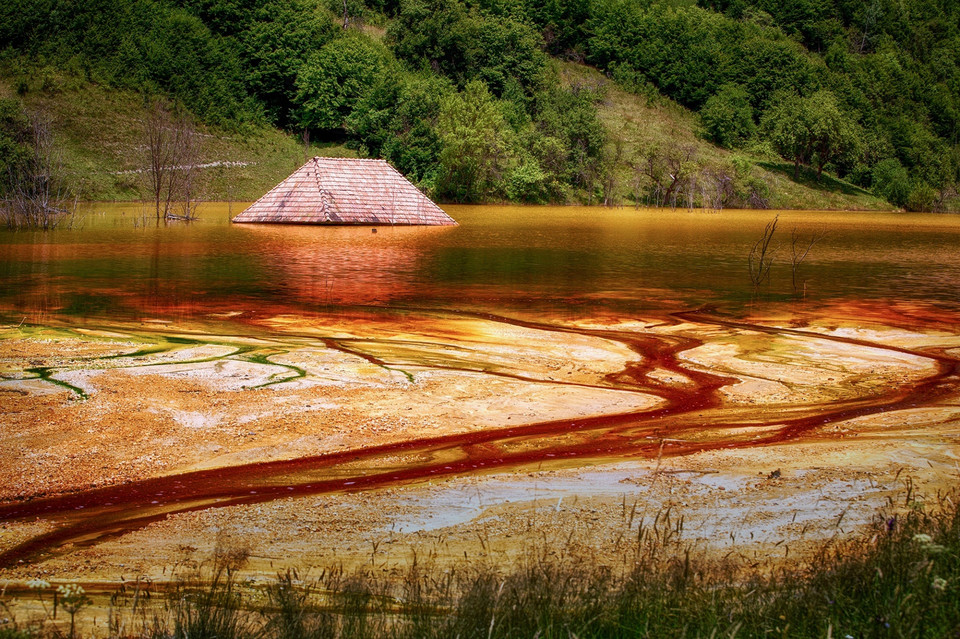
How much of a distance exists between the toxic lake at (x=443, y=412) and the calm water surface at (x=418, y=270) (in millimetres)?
143

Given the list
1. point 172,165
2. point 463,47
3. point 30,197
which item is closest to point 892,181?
point 463,47

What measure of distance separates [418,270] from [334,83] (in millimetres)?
39041

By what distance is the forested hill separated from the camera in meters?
46.7

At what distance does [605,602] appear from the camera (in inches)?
126

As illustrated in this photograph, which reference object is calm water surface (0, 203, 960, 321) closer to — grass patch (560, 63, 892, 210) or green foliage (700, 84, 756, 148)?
grass patch (560, 63, 892, 210)

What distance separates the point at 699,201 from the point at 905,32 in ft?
201

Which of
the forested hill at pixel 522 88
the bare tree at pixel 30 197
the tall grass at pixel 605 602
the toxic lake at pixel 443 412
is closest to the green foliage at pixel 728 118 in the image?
the forested hill at pixel 522 88

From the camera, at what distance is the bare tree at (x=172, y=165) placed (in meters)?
27.4

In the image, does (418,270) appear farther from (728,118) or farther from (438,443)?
(728,118)

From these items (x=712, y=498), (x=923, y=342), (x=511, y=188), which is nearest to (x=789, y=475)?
(x=712, y=498)

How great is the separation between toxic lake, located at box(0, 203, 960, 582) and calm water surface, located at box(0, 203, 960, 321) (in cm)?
14

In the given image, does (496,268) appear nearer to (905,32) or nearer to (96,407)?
(96,407)

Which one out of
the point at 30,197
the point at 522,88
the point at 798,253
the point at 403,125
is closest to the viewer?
the point at 798,253

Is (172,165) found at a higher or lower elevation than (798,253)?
higher
